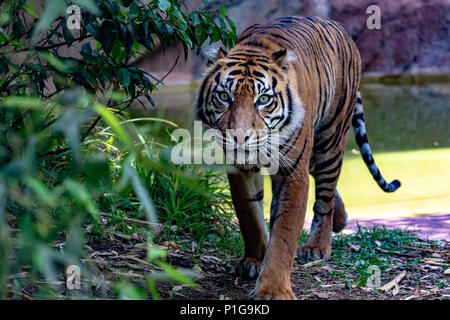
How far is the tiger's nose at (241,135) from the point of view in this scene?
2.79 metres

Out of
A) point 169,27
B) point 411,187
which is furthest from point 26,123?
point 411,187

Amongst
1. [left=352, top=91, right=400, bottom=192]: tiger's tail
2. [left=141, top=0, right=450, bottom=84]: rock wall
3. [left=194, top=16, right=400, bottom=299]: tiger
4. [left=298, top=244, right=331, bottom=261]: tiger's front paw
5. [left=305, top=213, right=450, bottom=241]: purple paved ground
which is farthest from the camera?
[left=141, top=0, right=450, bottom=84]: rock wall

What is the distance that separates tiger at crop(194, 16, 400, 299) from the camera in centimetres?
289

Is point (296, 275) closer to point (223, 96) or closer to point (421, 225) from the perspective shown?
point (223, 96)

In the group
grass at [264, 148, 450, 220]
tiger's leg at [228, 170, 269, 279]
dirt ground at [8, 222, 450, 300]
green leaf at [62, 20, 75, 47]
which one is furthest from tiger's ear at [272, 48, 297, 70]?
grass at [264, 148, 450, 220]

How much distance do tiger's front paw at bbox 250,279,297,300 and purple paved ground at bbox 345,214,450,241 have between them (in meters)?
1.92

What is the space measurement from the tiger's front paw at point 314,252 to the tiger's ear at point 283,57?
54.5 inches

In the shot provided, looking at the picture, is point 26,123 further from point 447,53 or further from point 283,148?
point 447,53

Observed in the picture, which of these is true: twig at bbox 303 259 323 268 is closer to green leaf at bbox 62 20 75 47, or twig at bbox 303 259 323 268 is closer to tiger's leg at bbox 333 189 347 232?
tiger's leg at bbox 333 189 347 232

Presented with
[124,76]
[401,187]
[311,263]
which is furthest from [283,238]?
[401,187]

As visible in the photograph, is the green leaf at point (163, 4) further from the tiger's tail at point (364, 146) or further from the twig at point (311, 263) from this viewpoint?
the tiger's tail at point (364, 146)

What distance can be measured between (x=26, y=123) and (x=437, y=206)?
418 centimetres

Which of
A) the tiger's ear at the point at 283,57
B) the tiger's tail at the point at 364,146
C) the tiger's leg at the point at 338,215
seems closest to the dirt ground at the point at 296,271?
the tiger's leg at the point at 338,215

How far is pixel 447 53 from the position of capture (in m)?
13.8
